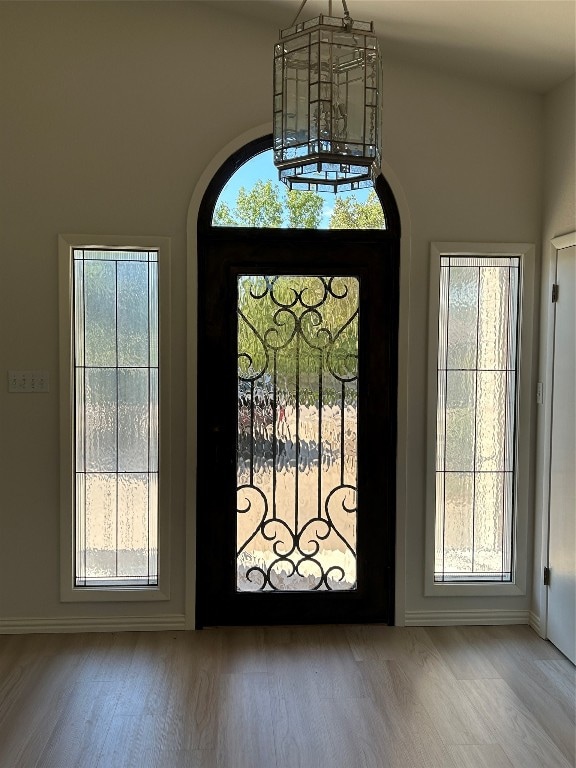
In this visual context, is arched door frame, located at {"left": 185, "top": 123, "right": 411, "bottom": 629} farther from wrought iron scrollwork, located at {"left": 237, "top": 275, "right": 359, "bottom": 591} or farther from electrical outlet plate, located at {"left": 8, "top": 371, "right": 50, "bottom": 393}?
electrical outlet plate, located at {"left": 8, "top": 371, "right": 50, "bottom": 393}

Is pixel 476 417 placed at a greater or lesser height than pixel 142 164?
lesser

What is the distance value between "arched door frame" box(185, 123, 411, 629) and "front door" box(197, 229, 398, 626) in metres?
0.04

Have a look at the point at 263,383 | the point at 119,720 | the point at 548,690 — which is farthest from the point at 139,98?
the point at 548,690

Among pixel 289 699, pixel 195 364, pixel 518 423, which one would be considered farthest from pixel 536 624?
pixel 195 364

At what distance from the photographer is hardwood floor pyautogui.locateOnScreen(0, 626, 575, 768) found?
2633 millimetres

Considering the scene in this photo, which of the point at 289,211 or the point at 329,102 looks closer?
the point at 329,102

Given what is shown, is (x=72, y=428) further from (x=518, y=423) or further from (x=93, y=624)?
(x=518, y=423)

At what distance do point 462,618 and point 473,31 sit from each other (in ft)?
9.38

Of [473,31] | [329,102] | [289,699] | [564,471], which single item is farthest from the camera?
[564,471]

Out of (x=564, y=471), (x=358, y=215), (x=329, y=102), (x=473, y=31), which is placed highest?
(x=473, y=31)

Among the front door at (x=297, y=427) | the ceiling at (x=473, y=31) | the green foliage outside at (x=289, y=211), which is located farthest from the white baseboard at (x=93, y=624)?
the ceiling at (x=473, y=31)

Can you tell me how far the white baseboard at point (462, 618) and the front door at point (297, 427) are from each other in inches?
5.6

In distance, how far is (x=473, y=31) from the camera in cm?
317

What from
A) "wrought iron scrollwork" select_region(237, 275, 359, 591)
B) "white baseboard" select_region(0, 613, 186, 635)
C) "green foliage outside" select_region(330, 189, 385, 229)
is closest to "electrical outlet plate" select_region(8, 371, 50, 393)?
"wrought iron scrollwork" select_region(237, 275, 359, 591)
